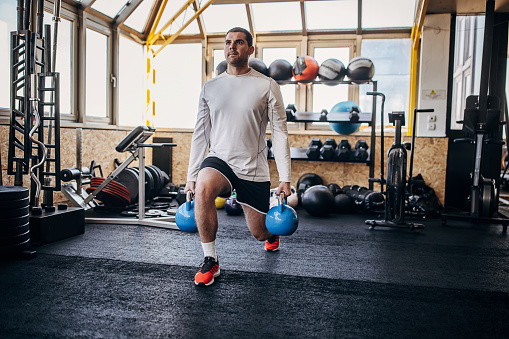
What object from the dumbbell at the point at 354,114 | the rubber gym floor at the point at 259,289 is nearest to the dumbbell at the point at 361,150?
the dumbbell at the point at 354,114

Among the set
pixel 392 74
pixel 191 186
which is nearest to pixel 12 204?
pixel 191 186

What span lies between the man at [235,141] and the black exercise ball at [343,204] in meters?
2.57

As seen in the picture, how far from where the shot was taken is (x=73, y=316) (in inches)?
67.4

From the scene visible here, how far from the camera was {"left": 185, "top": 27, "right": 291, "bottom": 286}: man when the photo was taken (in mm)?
2139

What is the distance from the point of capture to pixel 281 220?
214 centimetres

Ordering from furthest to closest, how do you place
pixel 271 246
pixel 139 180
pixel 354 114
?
1. pixel 354 114
2. pixel 139 180
3. pixel 271 246

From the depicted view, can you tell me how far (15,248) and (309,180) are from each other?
3662 mm

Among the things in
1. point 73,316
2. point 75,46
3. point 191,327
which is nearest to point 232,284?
point 191,327

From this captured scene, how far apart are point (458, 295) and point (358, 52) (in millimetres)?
4525

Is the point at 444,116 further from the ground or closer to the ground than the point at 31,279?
further from the ground

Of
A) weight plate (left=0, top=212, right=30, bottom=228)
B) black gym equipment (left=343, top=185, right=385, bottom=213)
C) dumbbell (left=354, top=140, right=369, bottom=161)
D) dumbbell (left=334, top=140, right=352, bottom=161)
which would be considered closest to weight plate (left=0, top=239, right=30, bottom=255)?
weight plate (left=0, top=212, right=30, bottom=228)

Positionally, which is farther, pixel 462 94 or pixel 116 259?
pixel 462 94

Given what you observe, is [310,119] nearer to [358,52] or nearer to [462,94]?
[358,52]

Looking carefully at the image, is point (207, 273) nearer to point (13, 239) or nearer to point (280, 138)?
point (280, 138)
